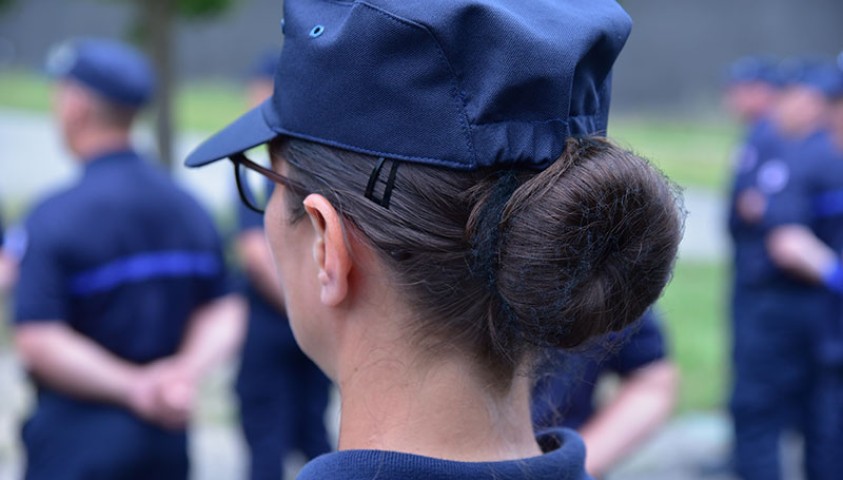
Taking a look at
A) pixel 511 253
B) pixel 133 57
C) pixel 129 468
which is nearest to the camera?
pixel 511 253

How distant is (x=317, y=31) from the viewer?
4.15ft

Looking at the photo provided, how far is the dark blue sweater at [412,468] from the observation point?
1.18 meters

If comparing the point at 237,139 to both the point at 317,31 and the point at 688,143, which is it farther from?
the point at 688,143

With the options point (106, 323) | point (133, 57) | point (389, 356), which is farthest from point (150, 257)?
point (389, 356)

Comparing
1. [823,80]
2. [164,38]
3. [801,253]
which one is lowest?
[164,38]

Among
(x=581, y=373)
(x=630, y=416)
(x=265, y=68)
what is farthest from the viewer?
(x=265, y=68)

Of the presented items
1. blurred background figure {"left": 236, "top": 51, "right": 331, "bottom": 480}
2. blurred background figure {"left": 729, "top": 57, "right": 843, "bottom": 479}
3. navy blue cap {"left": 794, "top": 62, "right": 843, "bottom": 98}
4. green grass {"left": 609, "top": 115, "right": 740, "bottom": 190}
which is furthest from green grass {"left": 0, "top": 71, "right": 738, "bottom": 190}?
blurred background figure {"left": 236, "top": 51, "right": 331, "bottom": 480}

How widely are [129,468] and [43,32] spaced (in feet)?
66.7

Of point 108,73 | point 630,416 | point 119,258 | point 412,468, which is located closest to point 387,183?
point 412,468

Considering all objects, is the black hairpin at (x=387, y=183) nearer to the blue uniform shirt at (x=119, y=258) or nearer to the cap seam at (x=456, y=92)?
the cap seam at (x=456, y=92)

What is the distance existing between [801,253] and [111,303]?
11.6 feet

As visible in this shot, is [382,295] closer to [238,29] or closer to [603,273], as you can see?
[603,273]

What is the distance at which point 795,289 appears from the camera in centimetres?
539

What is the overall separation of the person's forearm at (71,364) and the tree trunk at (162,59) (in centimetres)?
363
